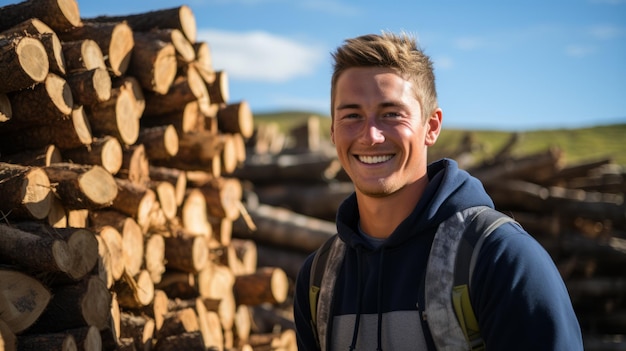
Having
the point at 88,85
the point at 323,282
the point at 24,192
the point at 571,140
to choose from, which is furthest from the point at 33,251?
the point at 571,140

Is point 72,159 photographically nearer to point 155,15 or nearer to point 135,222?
point 135,222

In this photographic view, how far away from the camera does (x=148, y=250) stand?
16.9ft

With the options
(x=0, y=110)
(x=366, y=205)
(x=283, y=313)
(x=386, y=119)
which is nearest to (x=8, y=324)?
(x=0, y=110)

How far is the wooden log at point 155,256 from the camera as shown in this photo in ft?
16.9

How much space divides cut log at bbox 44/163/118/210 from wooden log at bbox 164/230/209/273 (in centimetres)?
124

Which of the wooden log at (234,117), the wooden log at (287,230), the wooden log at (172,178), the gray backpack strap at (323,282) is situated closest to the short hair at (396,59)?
the gray backpack strap at (323,282)

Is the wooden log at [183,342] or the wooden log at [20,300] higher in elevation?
the wooden log at [20,300]

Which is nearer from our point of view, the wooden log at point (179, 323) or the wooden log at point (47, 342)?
the wooden log at point (47, 342)

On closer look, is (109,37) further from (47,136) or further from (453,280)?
(453,280)

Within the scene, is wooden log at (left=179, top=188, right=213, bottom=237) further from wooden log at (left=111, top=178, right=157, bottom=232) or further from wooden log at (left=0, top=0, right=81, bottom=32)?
wooden log at (left=0, top=0, right=81, bottom=32)

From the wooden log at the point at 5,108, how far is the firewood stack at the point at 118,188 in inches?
0.5

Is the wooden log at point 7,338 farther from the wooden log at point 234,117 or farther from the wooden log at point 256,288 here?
the wooden log at point 234,117

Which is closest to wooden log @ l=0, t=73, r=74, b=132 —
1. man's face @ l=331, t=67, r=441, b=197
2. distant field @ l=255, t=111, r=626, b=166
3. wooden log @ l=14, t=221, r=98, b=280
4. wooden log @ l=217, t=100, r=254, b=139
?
wooden log @ l=14, t=221, r=98, b=280

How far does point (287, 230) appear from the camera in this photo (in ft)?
31.2
